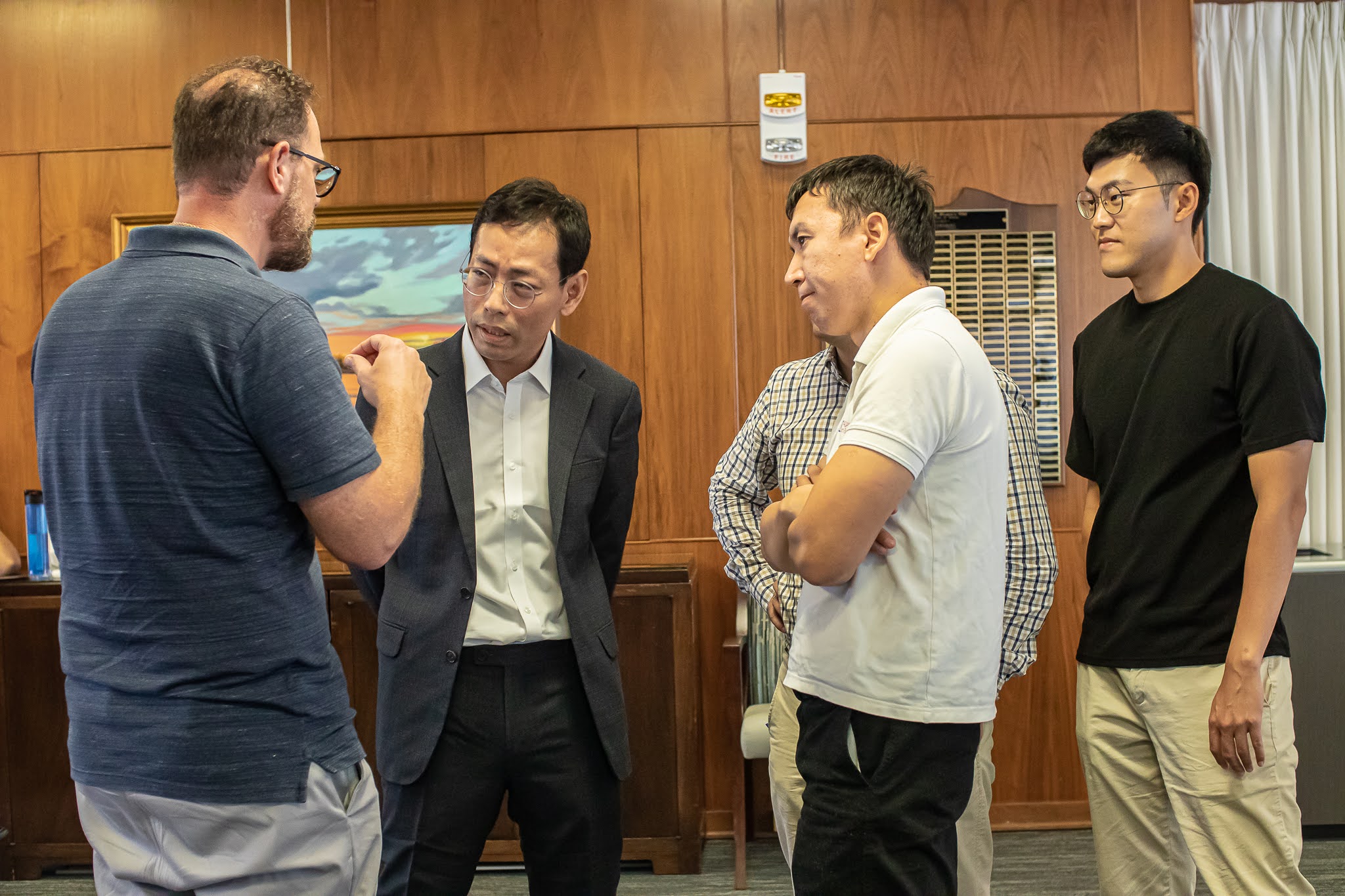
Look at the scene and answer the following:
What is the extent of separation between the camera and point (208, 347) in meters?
1.27

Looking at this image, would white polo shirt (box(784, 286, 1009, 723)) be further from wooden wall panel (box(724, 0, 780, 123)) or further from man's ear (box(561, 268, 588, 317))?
wooden wall panel (box(724, 0, 780, 123))

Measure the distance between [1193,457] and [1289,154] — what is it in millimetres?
2928

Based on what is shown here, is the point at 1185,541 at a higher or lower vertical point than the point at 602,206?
lower

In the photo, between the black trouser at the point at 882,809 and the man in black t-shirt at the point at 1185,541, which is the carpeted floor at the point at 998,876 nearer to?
the man in black t-shirt at the point at 1185,541

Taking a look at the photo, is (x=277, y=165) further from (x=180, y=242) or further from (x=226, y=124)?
(x=180, y=242)

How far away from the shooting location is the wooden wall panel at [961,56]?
392 cm

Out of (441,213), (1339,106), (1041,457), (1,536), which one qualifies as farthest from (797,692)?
(1339,106)

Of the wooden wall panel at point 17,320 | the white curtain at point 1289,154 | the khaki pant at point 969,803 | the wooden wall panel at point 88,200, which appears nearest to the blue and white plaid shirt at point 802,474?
the khaki pant at point 969,803

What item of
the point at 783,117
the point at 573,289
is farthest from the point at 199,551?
the point at 783,117

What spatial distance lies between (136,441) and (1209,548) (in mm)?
1778

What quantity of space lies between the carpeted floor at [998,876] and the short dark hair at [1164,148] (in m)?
2.22

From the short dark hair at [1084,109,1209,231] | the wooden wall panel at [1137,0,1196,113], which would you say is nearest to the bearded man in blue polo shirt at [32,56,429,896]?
the short dark hair at [1084,109,1209,231]

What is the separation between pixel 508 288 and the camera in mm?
2021

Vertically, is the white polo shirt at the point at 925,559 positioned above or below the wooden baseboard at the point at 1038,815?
above
